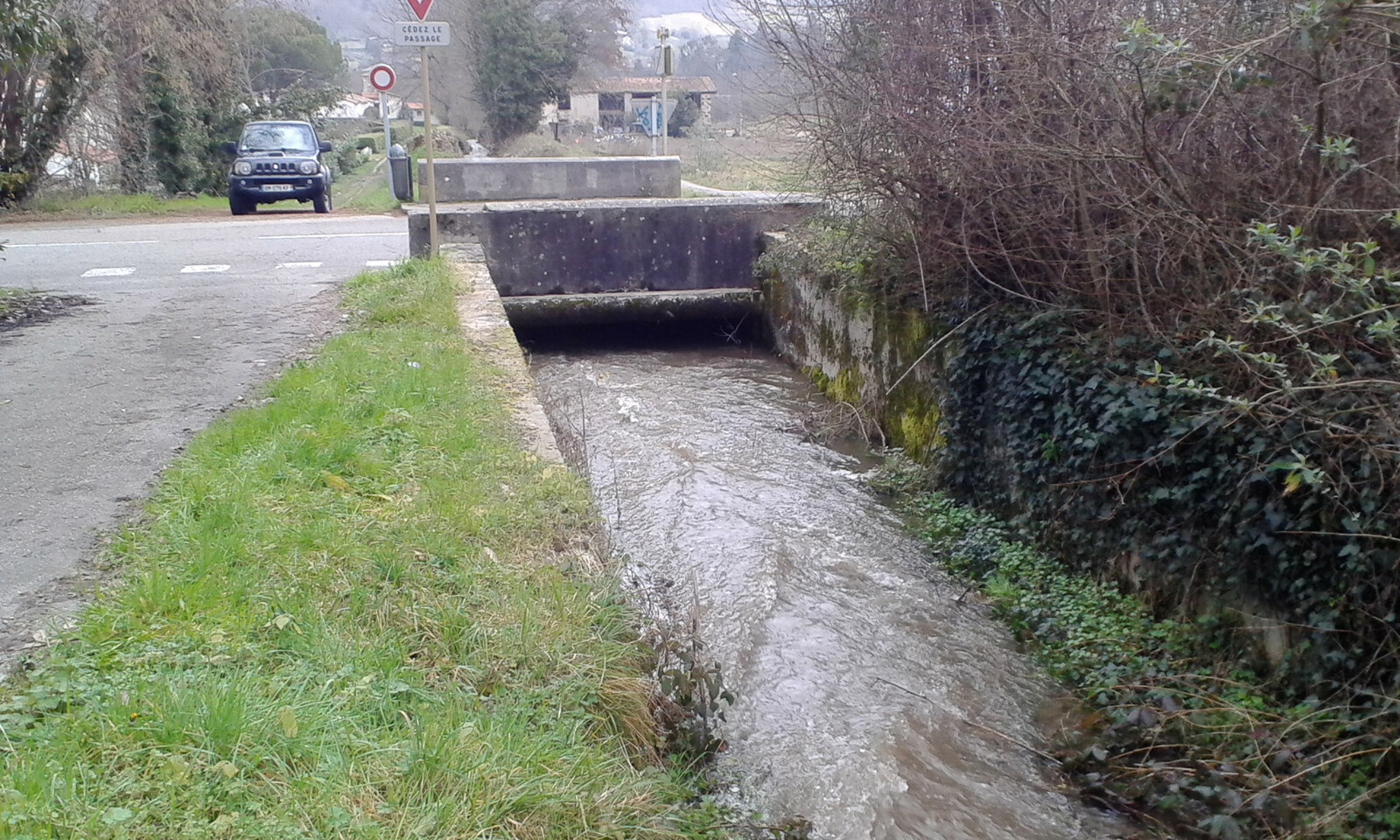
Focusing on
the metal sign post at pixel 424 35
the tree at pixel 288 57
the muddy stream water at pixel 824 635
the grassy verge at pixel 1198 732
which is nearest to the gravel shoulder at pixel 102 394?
the metal sign post at pixel 424 35

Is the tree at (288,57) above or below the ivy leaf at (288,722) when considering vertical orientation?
above

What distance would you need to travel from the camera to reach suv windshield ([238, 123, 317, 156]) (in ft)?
72.9

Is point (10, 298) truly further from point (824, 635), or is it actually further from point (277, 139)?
point (277, 139)

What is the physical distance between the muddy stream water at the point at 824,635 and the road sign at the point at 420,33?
3741 mm

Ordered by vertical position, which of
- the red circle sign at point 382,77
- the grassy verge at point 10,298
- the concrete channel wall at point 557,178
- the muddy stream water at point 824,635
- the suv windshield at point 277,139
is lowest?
the muddy stream water at point 824,635

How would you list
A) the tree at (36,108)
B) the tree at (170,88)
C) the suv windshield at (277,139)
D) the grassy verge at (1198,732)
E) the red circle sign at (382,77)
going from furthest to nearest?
the tree at (170,88) < the suv windshield at (277,139) < the red circle sign at (382,77) < the tree at (36,108) < the grassy verge at (1198,732)

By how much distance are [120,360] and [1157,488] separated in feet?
21.8

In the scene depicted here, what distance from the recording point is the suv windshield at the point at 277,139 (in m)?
22.2

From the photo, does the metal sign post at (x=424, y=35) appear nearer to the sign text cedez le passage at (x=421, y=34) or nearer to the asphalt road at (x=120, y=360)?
the sign text cedez le passage at (x=421, y=34)

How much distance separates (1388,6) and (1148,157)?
5.53 feet

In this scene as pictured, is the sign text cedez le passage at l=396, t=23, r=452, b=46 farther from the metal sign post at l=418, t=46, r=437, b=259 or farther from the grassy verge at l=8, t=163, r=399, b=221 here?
the grassy verge at l=8, t=163, r=399, b=221

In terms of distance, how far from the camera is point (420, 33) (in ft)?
35.5

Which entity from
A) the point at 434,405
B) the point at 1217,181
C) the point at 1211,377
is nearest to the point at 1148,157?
the point at 1217,181

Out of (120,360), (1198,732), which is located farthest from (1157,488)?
(120,360)
